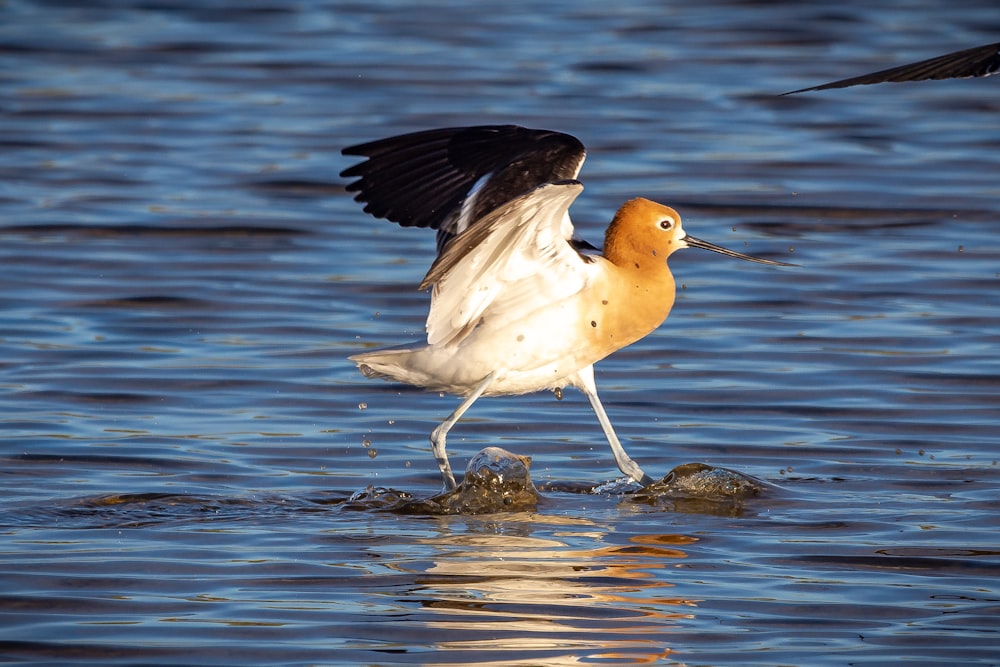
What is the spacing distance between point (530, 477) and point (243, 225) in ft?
19.9

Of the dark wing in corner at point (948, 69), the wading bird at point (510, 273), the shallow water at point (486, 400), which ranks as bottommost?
the shallow water at point (486, 400)

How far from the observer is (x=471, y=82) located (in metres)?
18.0

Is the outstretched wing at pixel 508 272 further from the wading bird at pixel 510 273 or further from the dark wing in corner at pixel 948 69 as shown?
the dark wing in corner at pixel 948 69

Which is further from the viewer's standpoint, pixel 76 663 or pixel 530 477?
pixel 530 477

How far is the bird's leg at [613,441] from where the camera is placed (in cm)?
772

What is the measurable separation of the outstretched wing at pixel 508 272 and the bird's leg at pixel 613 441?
493 millimetres

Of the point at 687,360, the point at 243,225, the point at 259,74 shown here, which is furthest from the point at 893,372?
the point at 259,74

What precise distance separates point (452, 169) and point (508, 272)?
0.49 m

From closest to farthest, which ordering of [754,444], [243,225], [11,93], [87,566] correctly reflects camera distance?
[87,566] → [754,444] → [243,225] → [11,93]

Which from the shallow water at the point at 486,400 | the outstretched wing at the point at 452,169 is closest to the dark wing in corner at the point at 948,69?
the outstretched wing at the point at 452,169

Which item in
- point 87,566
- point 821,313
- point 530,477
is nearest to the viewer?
Answer: point 87,566

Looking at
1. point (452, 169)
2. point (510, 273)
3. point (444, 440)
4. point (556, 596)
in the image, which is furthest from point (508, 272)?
point (556, 596)

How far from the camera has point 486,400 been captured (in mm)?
9680

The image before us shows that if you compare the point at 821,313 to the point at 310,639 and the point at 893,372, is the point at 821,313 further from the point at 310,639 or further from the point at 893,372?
the point at 310,639
